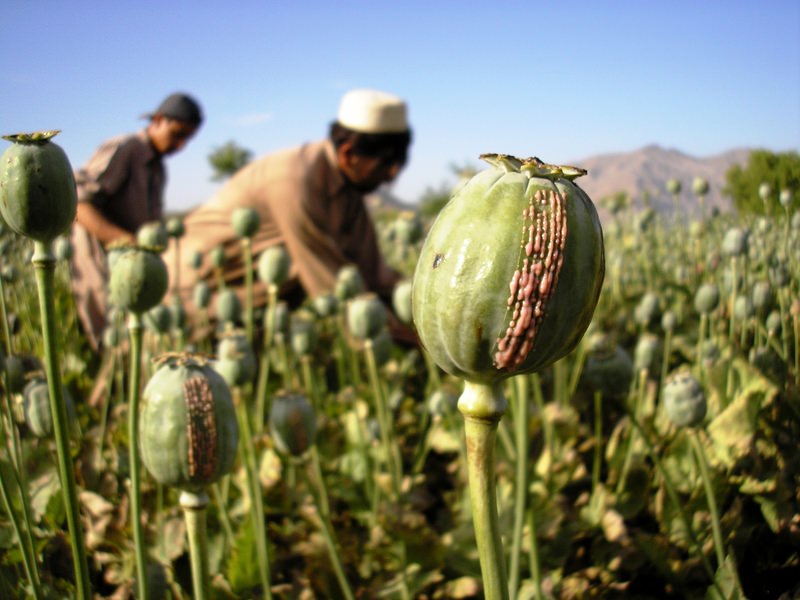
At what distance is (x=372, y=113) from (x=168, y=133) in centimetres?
104

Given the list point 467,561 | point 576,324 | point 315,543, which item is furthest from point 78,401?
point 576,324

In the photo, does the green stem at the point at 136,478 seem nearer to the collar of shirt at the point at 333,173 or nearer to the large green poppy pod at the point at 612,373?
the large green poppy pod at the point at 612,373

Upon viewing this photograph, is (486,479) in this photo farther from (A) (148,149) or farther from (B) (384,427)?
(A) (148,149)

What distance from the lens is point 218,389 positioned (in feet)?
2.86

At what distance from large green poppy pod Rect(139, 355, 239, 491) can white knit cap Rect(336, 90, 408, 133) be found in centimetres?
210

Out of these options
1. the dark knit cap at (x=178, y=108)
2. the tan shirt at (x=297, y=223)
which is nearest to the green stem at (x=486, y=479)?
the tan shirt at (x=297, y=223)

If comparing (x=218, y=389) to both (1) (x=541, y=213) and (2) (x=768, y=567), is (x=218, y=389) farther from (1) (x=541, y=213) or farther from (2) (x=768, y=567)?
(2) (x=768, y=567)

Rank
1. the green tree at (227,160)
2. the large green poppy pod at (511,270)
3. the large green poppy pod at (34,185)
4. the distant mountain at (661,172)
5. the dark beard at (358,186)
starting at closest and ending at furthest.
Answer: the large green poppy pod at (511,270)
the large green poppy pod at (34,185)
the distant mountain at (661,172)
the dark beard at (358,186)
the green tree at (227,160)

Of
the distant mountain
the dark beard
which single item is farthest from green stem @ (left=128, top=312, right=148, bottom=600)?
the dark beard

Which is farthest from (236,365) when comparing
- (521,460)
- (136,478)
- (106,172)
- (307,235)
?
(106,172)

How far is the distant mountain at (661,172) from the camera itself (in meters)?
1.87

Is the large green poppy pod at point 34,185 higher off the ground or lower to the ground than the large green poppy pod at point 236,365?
higher

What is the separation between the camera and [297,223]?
111 inches

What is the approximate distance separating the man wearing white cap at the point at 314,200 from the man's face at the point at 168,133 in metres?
0.33
